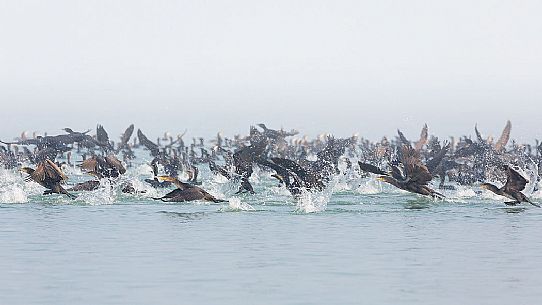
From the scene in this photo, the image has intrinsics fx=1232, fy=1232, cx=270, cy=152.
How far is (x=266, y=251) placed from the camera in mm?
24109

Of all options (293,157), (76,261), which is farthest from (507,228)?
(293,157)

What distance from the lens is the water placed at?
1881cm

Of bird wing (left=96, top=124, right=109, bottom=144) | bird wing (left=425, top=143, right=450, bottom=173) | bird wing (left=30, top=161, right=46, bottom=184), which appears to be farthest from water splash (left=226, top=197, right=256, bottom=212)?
bird wing (left=96, top=124, right=109, bottom=144)

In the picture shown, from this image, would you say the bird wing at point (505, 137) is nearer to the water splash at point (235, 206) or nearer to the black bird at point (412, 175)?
the black bird at point (412, 175)

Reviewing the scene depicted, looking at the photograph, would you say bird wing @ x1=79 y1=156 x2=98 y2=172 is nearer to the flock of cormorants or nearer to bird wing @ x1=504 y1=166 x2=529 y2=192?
the flock of cormorants

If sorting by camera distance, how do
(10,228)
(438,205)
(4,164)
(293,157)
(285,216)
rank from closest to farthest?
(10,228) < (285,216) < (438,205) < (4,164) < (293,157)

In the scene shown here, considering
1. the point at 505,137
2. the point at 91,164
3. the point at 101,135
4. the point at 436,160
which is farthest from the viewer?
the point at 505,137

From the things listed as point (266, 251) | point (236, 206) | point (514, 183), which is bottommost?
point (266, 251)

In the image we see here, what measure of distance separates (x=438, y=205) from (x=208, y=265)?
1574cm

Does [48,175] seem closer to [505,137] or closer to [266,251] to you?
[266,251]

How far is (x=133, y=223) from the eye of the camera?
98.7ft

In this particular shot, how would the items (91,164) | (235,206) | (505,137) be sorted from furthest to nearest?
(505,137) → (91,164) → (235,206)

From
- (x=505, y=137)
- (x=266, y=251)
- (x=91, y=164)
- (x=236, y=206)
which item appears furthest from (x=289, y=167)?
(x=505, y=137)

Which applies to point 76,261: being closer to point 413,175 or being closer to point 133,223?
point 133,223
